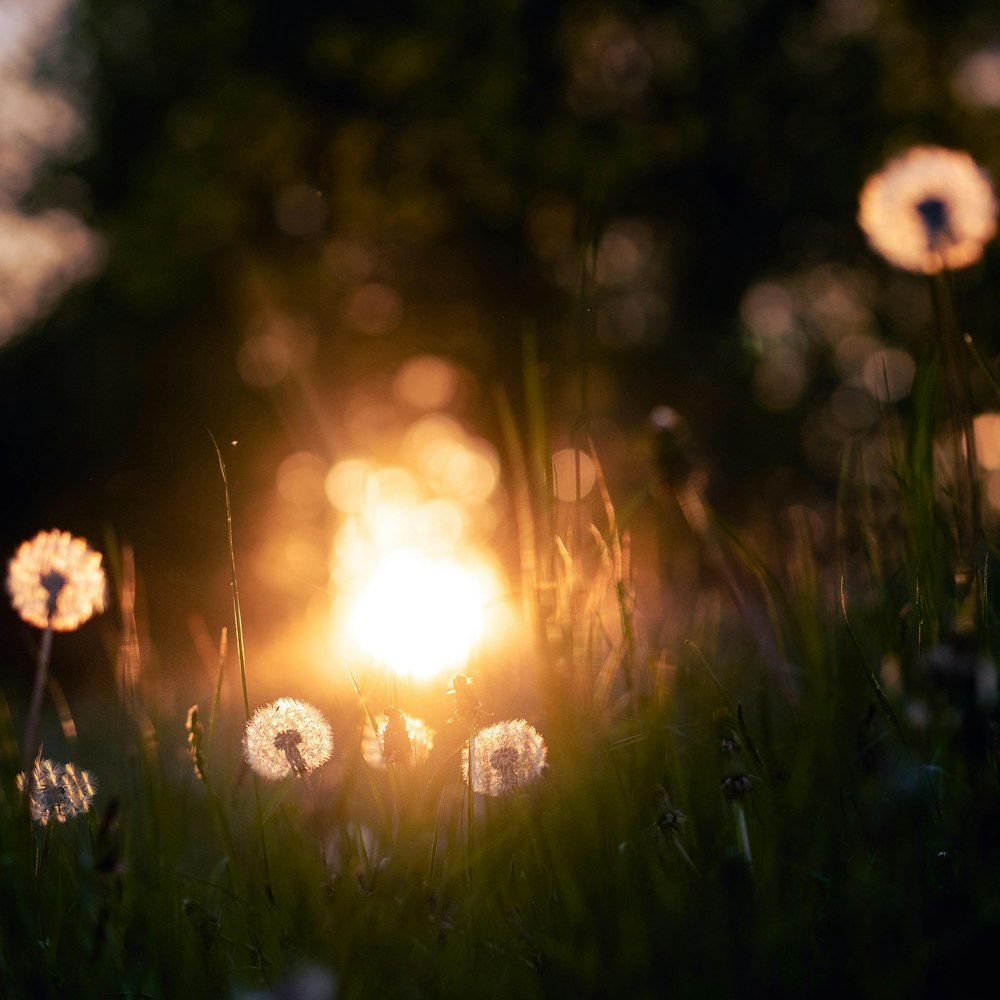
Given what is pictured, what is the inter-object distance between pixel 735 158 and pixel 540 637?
1317cm

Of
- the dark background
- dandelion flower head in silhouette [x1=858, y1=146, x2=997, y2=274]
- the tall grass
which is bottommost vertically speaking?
the tall grass

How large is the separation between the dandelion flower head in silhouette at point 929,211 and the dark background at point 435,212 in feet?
34.4

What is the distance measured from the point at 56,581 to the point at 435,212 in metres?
12.3

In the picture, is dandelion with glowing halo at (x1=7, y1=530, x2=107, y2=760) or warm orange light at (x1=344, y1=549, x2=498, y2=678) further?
Result: warm orange light at (x1=344, y1=549, x2=498, y2=678)

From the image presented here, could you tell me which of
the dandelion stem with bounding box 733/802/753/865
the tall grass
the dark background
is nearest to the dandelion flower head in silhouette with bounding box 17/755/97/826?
the tall grass

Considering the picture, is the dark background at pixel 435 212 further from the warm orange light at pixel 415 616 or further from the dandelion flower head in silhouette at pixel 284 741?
the dandelion flower head in silhouette at pixel 284 741

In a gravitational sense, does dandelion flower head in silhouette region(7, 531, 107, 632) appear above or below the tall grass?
above

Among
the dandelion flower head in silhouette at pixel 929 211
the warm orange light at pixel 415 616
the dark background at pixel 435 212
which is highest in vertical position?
the dark background at pixel 435 212

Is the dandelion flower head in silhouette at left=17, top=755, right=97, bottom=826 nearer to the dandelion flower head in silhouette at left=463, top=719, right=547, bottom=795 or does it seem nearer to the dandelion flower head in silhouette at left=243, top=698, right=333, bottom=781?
the dandelion flower head in silhouette at left=243, top=698, right=333, bottom=781

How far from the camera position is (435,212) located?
514 inches

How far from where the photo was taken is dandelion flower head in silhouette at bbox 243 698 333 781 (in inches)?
46.9

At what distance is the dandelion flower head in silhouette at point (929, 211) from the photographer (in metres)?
1.53

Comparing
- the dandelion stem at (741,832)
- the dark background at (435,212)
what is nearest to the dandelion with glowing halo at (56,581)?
the dandelion stem at (741,832)

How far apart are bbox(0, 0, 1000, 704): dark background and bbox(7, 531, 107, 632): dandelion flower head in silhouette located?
10729 millimetres
